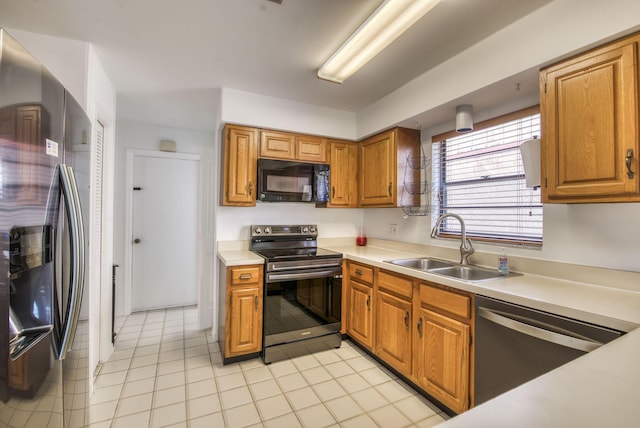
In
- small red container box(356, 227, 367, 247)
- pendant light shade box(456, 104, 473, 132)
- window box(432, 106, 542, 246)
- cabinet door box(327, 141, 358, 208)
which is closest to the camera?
window box(432, 106, 542, 246)

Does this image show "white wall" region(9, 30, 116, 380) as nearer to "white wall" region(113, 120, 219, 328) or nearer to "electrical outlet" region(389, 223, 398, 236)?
"white wall" region(113, 120, 219, 328)

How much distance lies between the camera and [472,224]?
2.42m

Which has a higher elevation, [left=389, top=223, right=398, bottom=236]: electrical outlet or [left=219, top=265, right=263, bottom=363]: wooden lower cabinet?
[left=389, top=223, right=398, bottom=236]: electrical outlet

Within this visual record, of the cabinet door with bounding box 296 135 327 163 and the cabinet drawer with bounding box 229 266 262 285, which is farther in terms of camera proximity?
the cabinet door with bounding box 296 135 327 163

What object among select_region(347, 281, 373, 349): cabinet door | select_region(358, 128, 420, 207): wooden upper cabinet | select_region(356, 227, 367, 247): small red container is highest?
select_region(358, 128, 420, 207): wooden upper cabinet

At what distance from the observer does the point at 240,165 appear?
9.03 feet

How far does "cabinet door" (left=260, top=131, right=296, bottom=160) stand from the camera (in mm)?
2861

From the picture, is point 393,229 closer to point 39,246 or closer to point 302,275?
point 302,275

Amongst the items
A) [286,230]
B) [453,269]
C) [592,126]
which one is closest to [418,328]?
[453,269]

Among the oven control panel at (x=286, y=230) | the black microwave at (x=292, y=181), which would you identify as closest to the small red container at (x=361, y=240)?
the oven control panel at (x=286, y=230)

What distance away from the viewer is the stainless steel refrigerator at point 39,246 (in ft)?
2.68

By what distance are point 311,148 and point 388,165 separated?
→ 0.82 m

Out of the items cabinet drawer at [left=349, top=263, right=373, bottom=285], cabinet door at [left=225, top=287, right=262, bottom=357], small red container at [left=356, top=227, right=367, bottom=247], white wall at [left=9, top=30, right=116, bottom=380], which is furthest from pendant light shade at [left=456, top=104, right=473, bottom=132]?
white wall at [left=9, top=30, right=116, bottom=380]

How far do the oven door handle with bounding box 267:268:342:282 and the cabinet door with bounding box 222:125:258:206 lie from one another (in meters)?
0.76
